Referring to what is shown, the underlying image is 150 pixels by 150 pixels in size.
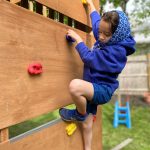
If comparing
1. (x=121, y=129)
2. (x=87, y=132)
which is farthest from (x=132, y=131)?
(x=87, y=132)

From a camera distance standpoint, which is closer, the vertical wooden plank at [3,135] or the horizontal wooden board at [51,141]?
the vertical wooden plank at [3,135]

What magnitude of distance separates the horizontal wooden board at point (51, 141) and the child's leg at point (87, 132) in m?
0.04

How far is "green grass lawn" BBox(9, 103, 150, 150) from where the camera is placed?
15.3 feet

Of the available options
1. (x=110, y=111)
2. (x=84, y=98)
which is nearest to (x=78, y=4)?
(x=84, y=98)

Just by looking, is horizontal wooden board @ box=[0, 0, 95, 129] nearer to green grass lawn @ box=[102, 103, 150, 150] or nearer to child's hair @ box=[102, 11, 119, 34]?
child's hair @ box=[102, 11, 119, 34]

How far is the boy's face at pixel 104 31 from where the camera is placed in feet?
7.09

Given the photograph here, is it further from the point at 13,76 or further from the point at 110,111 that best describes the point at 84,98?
the point at 110,111

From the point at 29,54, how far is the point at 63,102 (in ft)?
2.06

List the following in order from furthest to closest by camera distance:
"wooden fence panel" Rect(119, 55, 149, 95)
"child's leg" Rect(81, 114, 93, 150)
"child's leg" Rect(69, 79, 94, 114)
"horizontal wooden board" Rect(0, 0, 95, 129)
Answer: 1. "wooden fence panel" Rect(119, 55, 149, 95)
2. "child's leg" Rect(81, 114, 93, 150)
3. "child's leg" Rect(69, 79, 94, 114)
4. "horizontal wooden board" Rect(0, 0, 95, 129)

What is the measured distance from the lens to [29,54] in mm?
1882

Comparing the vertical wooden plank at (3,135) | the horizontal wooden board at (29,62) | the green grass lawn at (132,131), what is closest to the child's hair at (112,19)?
the horizontal wooden board at (29,62)

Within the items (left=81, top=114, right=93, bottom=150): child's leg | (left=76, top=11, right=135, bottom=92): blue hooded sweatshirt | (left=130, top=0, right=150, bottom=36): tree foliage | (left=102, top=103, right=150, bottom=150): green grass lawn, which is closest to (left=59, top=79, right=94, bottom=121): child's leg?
(left=76, top=11, right=135, bottom=92): blue hooded sweatshirt

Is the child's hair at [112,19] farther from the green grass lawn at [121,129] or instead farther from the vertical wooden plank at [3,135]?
the green grass lawn at [121,129]

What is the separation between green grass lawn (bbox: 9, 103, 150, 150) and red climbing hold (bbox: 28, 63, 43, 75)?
2.27 metres
